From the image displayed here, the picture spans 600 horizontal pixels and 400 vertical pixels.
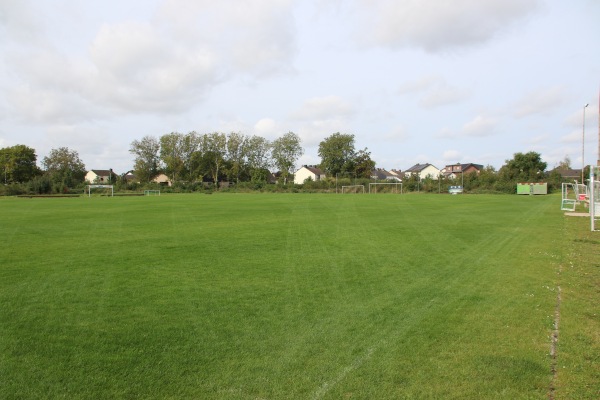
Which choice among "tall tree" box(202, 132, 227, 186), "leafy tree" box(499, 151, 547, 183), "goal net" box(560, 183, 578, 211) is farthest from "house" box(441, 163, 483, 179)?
"goal net" box(560, 183, 578, 211)

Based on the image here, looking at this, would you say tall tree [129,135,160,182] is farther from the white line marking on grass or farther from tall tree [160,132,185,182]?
the white line marking on grass

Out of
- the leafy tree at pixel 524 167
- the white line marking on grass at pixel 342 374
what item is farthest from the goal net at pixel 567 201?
the leafy tree at pixel 524 167

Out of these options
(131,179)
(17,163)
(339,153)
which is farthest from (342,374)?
(131,179)

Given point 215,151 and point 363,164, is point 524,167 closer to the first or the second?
point 363,164

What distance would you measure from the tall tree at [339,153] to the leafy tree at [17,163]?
6333cm

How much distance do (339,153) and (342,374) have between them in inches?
3761

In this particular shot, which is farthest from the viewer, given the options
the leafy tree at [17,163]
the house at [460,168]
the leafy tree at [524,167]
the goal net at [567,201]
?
the house at [460,168]

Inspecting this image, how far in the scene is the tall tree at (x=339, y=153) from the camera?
3878 inches

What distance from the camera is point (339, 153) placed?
98312 millimetres

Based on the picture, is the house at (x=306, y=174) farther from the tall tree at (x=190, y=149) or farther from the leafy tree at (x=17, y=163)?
the leafy tree at (x=17, y=163)

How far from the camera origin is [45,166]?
105875mm

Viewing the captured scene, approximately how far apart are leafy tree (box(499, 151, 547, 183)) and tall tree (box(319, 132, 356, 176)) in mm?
33786

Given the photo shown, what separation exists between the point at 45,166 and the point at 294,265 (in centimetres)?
11606

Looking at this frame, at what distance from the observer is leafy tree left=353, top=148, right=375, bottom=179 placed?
324 feet
